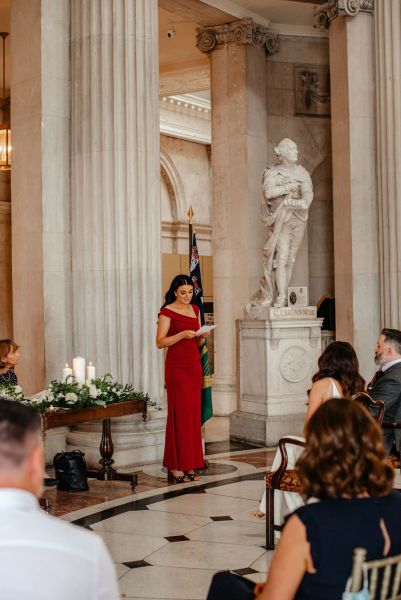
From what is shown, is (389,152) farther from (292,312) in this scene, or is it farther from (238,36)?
(238,36)

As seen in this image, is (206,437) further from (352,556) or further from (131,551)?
(352,556)

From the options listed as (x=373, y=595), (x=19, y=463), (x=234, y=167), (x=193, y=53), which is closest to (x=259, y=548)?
(x=373, y=595)

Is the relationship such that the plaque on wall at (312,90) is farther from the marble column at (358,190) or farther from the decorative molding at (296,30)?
the marble column at (358,190)

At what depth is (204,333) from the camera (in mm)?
7895

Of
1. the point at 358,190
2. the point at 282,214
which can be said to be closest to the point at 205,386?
the point at 282,214

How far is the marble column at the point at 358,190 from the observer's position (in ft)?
33.1

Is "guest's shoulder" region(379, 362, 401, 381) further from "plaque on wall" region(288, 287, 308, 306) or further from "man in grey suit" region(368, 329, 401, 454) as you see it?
"plaque on wall" region(288, 287, 308, 306)

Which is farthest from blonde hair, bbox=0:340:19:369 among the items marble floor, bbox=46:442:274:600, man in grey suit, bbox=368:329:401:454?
man in grey suit, bbox=368:329:401:454

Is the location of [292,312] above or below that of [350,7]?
below

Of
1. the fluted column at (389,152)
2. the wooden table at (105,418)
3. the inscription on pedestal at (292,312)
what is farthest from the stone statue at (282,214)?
the wooden table at (105,418)

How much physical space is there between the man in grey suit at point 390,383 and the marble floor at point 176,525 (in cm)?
117

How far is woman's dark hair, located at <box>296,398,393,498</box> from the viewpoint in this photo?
2.51m

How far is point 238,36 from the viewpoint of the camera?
13367 millimetres

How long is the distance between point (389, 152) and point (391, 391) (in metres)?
4.26
